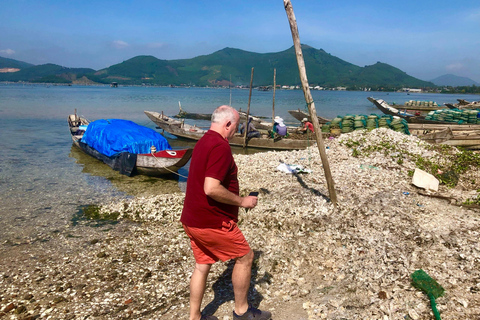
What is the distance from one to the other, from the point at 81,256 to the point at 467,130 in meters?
22.5

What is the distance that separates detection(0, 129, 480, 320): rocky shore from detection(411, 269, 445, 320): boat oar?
95mm

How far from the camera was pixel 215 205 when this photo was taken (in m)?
3.43

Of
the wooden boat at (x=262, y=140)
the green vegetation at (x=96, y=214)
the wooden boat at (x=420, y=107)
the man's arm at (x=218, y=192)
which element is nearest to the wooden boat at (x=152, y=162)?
the green vegetation at (x=96, y=214)

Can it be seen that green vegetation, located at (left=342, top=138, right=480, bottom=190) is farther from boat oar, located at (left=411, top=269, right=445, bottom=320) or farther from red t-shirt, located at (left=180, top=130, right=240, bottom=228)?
red t-shirt, located at (left=180, top=130, right=240, bottom=228)

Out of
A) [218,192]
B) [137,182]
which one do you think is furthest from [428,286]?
[137,182]

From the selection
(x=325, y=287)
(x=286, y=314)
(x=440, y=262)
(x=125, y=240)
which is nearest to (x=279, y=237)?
(x=325, y=287)

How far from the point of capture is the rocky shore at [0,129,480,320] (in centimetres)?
456

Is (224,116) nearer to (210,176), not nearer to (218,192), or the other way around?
(210,176)

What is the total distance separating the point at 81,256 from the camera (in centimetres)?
657

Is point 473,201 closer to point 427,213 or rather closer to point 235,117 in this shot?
point 427,213

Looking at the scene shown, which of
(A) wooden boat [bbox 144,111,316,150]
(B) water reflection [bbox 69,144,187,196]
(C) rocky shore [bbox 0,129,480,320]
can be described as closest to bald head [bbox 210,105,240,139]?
(C) rocky shore [bbox 0,129,480,320]

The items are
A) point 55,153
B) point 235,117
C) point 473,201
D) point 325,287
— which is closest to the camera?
point 235,117

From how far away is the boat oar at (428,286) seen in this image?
414 centimetres

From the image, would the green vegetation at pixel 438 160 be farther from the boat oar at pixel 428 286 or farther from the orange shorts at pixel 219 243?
the orange shorts at pixel 219 243
